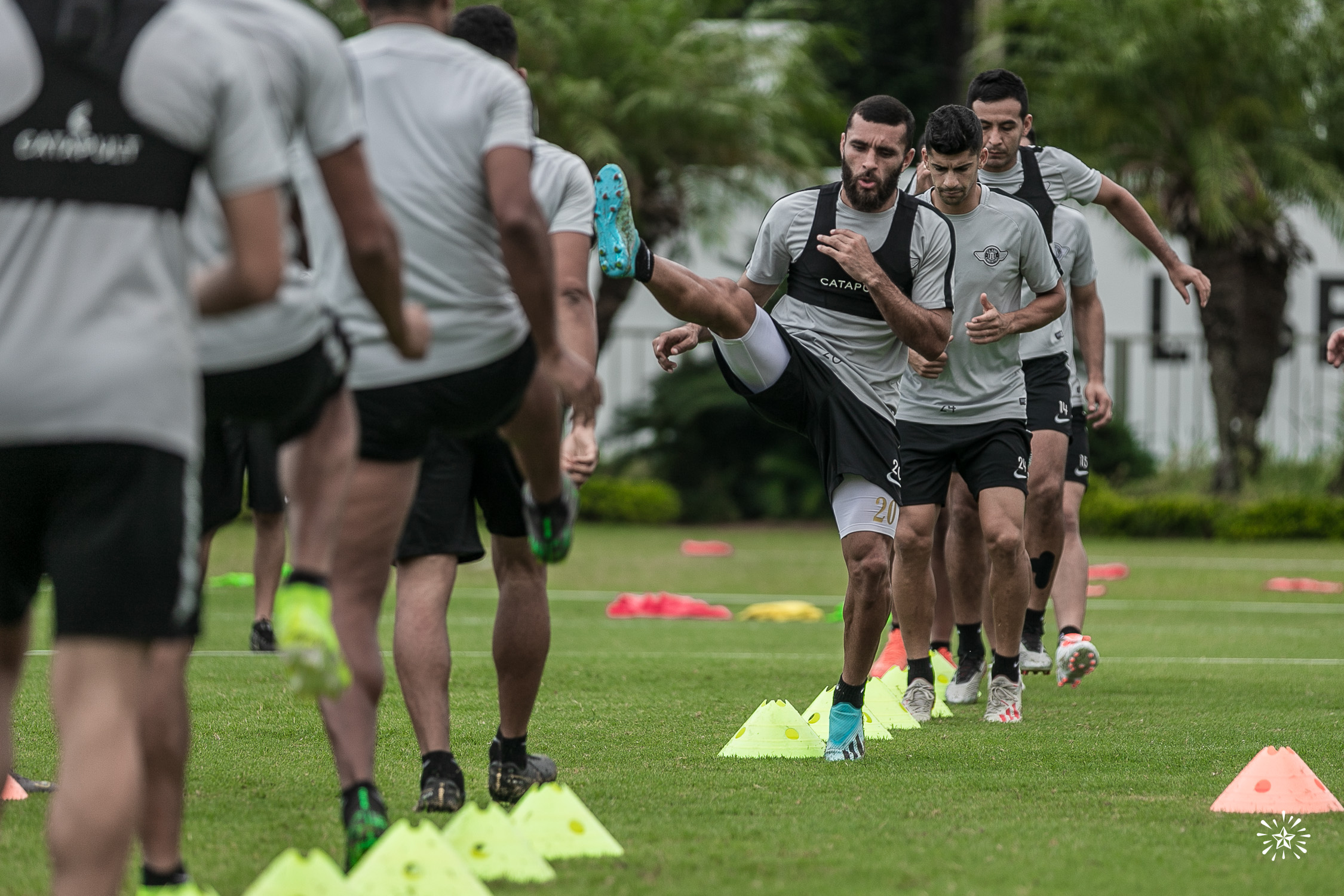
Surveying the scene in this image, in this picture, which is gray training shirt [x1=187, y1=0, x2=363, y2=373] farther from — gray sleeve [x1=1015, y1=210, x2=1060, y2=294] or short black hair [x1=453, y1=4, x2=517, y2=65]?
gray sleeve [x1=1015, y1=210, x2=1060, y2=294]

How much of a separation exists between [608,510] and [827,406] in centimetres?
1756

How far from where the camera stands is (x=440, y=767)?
466cm

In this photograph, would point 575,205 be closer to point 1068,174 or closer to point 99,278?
point 99,278

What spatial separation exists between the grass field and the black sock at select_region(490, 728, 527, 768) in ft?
0.58

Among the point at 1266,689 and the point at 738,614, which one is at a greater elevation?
the point at 1266,689

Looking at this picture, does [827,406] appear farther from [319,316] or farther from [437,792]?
[319,316]

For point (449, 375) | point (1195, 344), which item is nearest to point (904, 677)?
point (449, 375)

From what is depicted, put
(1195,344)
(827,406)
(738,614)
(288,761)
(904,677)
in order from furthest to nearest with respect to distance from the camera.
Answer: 1. (1195,344)
2. (738,614)
3. (904,677)
4. (827,406)
5. (288,761)

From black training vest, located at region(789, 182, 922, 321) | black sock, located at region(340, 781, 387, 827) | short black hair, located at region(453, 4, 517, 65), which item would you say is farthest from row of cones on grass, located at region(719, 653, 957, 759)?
short black hair, located at region(453, 4, 517, 65)

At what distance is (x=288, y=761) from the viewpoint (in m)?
5.56

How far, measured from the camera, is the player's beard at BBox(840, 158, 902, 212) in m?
6.32

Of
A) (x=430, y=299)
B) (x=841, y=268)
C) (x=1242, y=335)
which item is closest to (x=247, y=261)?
(x=430, y=299)

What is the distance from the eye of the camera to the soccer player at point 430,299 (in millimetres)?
3982

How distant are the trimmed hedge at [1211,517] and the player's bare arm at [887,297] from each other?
16.1 metres
